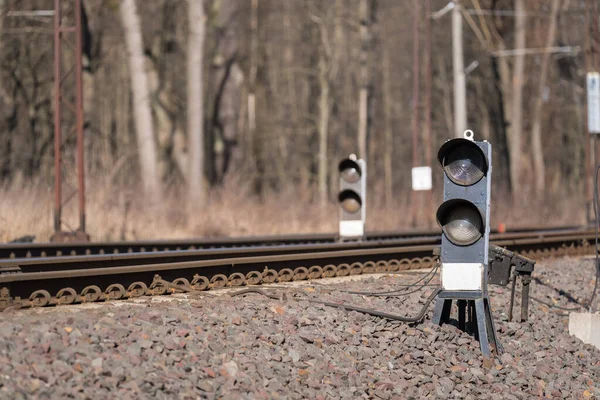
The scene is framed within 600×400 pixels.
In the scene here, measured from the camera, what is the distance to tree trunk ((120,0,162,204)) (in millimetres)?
26359

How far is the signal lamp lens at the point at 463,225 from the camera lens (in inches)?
377

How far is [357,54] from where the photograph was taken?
49.6m

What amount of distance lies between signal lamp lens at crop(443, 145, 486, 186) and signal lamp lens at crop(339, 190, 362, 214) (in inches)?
323

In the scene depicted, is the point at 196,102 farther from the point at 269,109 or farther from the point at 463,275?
the point at 269,109

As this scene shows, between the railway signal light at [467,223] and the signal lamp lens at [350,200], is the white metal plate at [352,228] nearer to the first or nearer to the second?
the signal lamp lens at [350,200]

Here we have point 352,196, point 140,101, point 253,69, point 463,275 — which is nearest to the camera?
point 463,275

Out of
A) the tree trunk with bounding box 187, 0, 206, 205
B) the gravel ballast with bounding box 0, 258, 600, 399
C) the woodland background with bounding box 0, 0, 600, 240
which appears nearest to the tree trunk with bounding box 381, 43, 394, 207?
the woodland background with bounding box 0, 0, 600, 240

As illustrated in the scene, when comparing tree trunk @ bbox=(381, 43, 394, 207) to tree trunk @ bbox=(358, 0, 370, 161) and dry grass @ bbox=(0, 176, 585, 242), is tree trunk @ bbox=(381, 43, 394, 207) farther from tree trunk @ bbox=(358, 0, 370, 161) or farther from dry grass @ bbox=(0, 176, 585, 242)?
dry grass @ bbox=(0, 176, 585, 242)

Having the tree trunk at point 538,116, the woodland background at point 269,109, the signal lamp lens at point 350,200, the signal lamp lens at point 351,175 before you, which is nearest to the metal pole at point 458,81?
the woodland background at point 269,109

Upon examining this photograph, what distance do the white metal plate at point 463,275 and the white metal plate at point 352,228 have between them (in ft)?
27.6

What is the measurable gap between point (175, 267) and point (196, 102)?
56.5ft

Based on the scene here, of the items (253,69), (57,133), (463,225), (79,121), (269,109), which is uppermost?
(253,69)

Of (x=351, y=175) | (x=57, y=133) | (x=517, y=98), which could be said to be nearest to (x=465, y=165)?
(x=351, y=175)

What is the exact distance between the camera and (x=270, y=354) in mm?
8281
